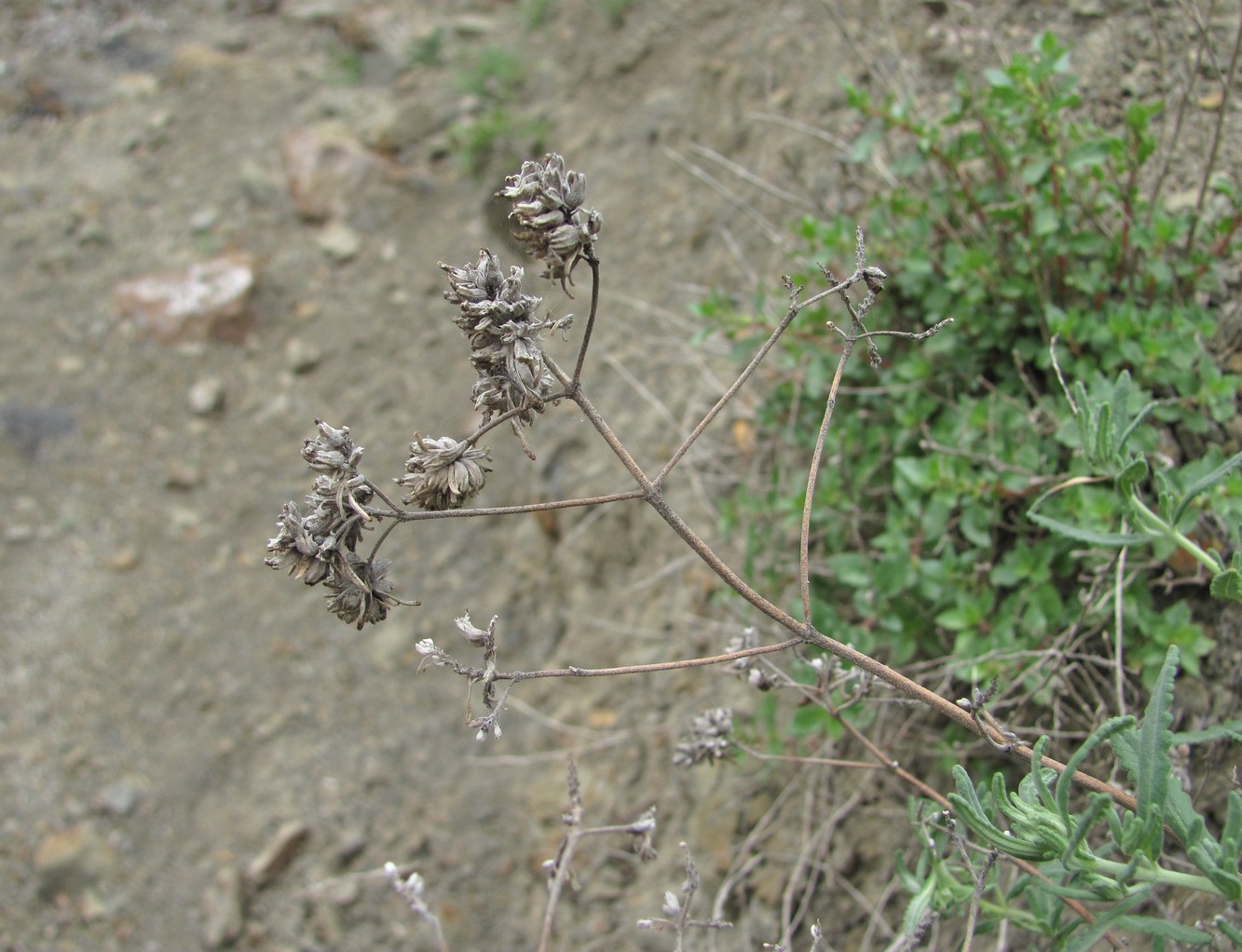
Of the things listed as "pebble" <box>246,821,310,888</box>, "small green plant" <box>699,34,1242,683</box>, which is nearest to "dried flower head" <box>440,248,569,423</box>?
"small green plant" <box>699,34,1242,683</box>

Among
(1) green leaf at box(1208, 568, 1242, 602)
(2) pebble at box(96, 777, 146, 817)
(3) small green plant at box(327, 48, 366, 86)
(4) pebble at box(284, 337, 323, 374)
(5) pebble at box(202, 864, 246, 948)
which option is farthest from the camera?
(3) small green plant at box(327, 48, 366, 86)

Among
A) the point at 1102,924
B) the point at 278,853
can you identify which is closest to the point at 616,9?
the point at 278,853

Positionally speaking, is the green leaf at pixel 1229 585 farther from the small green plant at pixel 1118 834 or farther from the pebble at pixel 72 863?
the pebble at pixel 72 863

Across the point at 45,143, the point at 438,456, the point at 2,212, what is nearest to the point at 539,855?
the point at 438,456

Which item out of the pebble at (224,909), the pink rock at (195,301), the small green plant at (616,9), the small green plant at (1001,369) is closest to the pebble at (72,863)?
the pebble at (224,909)

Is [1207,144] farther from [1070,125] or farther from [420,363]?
[420,363]

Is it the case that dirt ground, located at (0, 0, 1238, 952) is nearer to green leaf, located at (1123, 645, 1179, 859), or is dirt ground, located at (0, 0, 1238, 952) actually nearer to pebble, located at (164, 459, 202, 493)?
pebble, located at (164, 459, 202, 493)

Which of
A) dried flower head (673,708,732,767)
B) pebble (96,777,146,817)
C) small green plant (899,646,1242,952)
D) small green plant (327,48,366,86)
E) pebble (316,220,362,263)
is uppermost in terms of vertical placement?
small green plant (899,646,1242,952)
